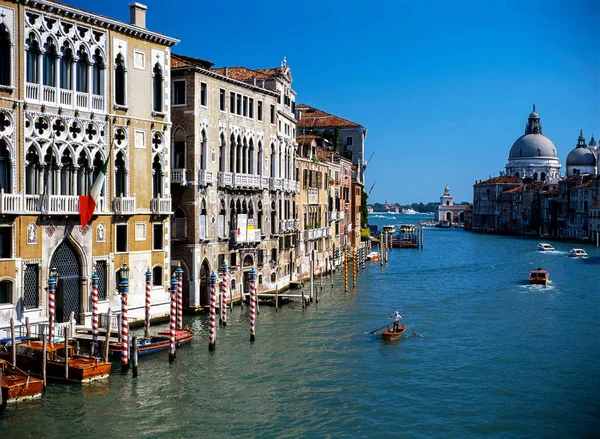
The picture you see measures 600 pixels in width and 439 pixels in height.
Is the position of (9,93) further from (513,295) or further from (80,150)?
(513,295)

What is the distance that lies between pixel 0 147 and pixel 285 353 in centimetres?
881

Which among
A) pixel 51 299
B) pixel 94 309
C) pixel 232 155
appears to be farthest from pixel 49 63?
pixel 232 155

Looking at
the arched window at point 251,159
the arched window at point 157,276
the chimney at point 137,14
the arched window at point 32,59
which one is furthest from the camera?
the arched window at point 251,159

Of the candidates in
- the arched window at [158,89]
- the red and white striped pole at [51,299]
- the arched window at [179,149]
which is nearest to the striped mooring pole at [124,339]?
the red and white striped pole at [51,299]

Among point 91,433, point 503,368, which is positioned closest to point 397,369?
point 503,368

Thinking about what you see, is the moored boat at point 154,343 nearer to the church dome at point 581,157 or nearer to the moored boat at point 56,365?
the moored boat at point 56,365

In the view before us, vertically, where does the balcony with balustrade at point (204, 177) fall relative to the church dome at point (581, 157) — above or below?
below

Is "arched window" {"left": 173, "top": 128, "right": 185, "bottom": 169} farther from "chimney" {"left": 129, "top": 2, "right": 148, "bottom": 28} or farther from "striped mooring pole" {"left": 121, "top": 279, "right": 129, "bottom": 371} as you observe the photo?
"striped mooring pole" {"left": 121, "top": 279, "right": 129, "bottom": 371}

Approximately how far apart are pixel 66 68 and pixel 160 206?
491cm

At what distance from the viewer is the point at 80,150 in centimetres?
1984

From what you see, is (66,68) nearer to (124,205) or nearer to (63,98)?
(63,98)

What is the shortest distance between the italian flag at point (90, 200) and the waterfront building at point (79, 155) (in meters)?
0.11

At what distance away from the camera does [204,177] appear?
81.2 feet

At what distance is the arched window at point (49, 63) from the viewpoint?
18.9m
